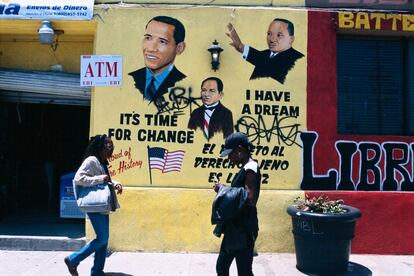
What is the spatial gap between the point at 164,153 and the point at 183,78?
1.27 meters

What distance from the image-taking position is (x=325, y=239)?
6039 mm

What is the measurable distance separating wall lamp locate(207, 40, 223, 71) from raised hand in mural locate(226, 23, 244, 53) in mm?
252

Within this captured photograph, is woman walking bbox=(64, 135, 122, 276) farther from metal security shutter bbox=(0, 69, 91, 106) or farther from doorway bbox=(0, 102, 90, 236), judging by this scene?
doorway bbox=(0, 102, 90, 236)

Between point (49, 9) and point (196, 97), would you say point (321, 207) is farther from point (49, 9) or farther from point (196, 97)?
point (49, 9)

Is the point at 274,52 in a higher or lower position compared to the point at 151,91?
higher

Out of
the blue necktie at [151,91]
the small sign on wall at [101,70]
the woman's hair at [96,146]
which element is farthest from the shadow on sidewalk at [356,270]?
the small sign on wall at [101,70]

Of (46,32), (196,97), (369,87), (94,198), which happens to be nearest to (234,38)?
(196,97)

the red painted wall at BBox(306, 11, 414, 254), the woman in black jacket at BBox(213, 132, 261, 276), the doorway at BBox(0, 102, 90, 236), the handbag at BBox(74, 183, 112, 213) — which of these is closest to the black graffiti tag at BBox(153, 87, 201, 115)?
the red painted wall at BBox(306, 11, 414, 254)

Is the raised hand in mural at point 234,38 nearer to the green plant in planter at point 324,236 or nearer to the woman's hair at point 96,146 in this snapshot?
A: the green plant in planter at point 324,236

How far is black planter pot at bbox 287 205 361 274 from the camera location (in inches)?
237

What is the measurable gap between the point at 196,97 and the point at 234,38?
1159 mm

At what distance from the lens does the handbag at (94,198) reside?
5.37m

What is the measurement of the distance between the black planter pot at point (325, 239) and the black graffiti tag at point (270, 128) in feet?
5.08

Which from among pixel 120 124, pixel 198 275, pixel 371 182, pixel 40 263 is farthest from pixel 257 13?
pixel 40 263
